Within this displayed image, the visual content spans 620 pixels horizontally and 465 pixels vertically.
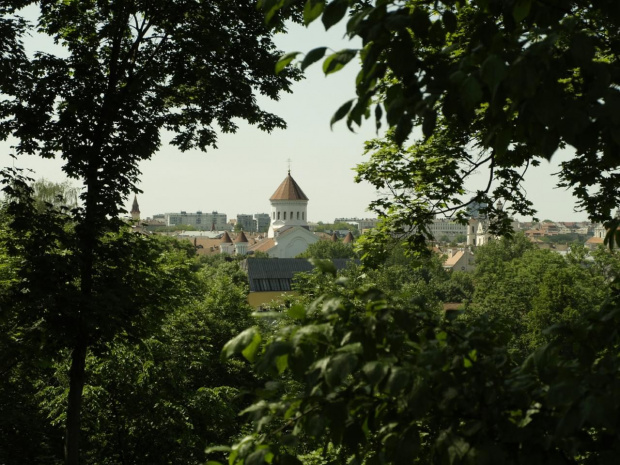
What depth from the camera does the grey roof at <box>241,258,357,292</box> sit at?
55.9 meters

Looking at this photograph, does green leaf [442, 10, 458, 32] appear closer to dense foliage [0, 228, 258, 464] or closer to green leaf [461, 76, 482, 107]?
green leaf [461, 76, 482, 107]

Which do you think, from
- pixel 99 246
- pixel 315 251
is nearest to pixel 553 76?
pixel 99 246

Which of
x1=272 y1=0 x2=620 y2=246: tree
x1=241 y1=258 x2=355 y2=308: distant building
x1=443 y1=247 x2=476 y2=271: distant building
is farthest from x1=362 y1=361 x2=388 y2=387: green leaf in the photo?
x1=443 y1=247 x2=476 y2=271: distant building

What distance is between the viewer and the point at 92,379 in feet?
46.2

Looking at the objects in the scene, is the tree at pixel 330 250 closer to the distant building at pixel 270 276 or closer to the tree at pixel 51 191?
the distant building at pixel 270 276

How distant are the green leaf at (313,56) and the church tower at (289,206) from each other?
330 feet

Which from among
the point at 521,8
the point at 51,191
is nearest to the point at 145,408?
the point at 521,8

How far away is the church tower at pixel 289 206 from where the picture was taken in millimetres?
103750

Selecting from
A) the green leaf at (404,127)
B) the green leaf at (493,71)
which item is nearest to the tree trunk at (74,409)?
the green leaf at (404,127)

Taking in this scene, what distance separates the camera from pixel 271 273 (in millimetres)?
57156

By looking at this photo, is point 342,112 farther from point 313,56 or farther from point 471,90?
point 471,90

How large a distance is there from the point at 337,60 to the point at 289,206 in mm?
101659

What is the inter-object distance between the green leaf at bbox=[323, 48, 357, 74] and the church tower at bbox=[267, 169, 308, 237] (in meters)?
101

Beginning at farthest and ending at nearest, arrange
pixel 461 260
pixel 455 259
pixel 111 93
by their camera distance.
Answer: pixel 455 259
pixel 461 260
pixel 111 93
